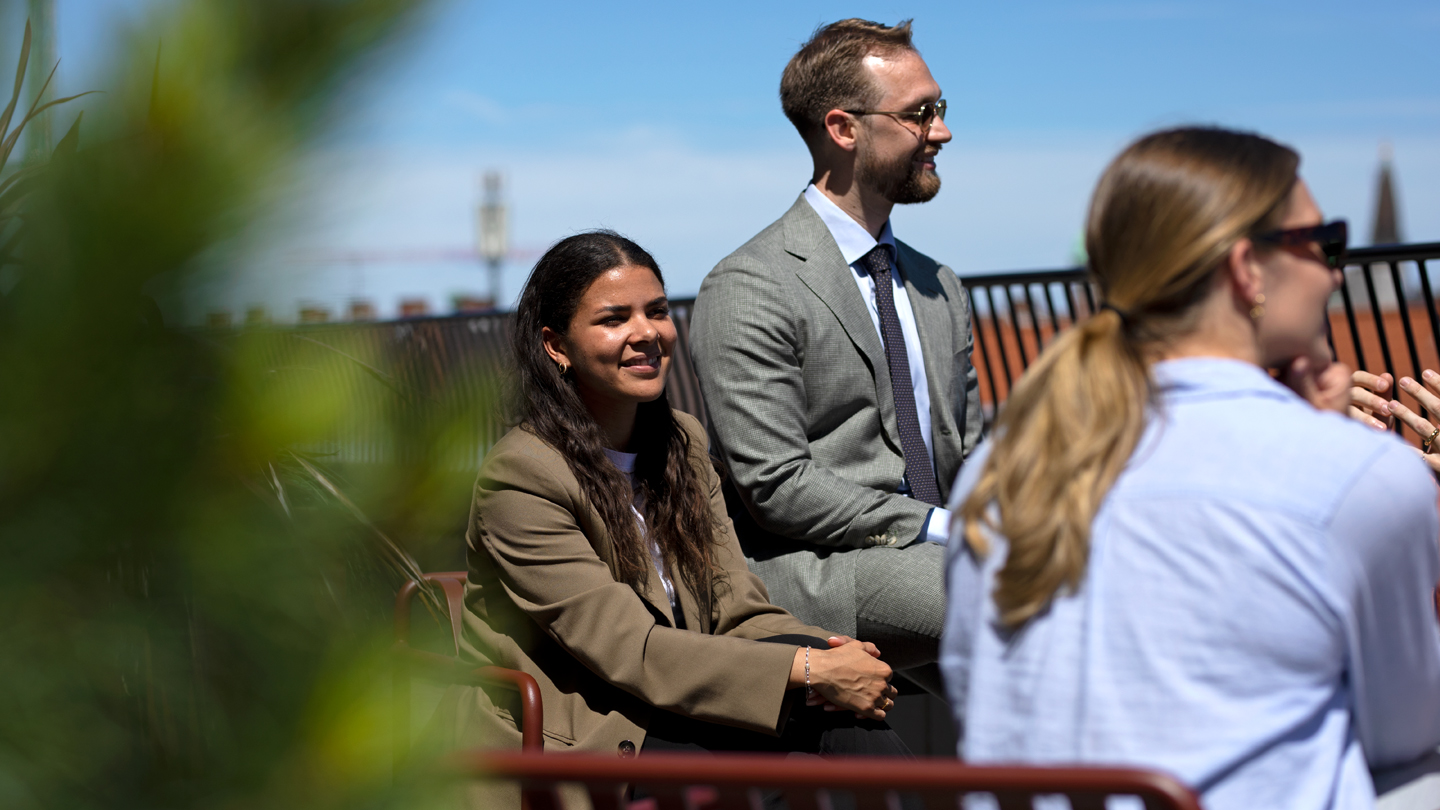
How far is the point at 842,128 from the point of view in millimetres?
3988

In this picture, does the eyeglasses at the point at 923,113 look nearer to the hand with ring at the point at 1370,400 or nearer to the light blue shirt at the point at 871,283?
the light blue shirt at the point at 871,283

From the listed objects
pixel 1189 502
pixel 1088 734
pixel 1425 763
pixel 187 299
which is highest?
pixel 187 299

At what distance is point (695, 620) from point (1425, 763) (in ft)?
6.03

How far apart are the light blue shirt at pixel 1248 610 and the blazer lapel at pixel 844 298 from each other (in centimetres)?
215

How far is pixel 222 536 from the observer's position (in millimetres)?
701

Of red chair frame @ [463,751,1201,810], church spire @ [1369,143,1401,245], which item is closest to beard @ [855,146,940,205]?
red chair frame @ [463,751,1201,810]

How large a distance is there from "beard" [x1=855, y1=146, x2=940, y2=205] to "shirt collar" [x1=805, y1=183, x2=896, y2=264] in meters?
0.12

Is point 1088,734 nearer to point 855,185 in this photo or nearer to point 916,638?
point 916,638

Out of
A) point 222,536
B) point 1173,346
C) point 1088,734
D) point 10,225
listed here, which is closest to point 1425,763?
point 1088,734

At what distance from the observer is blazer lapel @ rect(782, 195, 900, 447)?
375 centimetres

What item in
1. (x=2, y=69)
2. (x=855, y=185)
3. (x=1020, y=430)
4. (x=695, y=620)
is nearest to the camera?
(x=2, y=69)

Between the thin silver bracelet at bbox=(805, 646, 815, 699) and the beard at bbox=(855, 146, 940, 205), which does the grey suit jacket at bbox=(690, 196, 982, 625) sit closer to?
the beard at bbox=(855, 146, 940, 205)

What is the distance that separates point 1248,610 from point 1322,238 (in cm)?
57

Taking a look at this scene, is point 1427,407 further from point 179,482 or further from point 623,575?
point 179,482
